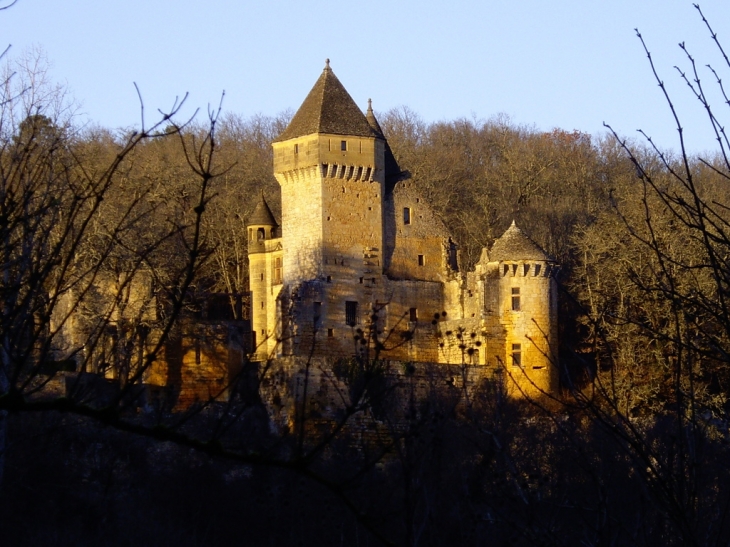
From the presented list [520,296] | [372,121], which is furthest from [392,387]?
[372,121]

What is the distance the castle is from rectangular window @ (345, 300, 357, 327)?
0.04 metres

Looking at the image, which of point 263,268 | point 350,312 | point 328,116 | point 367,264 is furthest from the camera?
point 263,268

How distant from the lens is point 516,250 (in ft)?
130

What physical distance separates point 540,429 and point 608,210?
20.7m

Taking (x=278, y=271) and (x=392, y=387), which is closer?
(x=392, y=387)

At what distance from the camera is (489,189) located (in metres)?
54.1

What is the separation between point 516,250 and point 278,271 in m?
7.87

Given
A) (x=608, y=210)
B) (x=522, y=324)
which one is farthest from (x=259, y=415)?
(x=608, y=210)

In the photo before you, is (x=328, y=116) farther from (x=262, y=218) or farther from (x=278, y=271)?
(x=278, y=271)

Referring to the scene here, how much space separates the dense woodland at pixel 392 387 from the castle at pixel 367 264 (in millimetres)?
2147

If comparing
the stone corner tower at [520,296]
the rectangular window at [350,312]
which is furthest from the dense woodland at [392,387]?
the rectangular window at [350,312]

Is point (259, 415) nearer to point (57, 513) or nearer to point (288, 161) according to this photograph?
point (57, 513)

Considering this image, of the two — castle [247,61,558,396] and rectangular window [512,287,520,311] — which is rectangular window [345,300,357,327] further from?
rectangular window [512,287,520,311]

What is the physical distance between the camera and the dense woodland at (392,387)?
7559 millimetres
